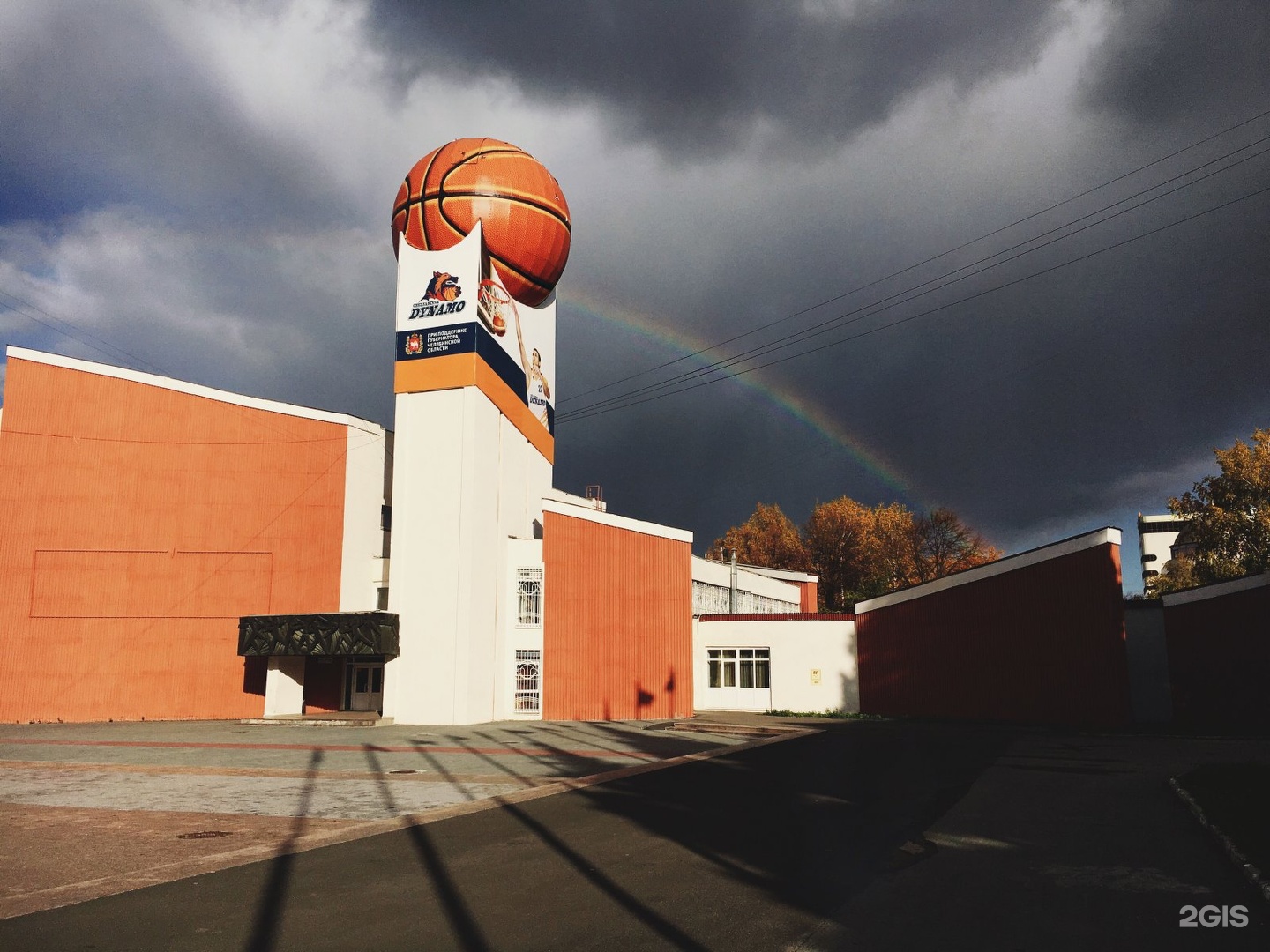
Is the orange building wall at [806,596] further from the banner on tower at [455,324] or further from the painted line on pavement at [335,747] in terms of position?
the painted line on pavement at [335,747]

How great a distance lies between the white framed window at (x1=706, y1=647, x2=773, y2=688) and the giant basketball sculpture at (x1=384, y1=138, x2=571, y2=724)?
9922 mm

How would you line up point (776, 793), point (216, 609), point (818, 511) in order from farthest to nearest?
1. point (818, 511)
2. point (216, 609)
3. point (776, 793)

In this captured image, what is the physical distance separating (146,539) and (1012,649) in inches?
1245

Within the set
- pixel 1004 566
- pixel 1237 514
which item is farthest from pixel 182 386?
pixel 1237 514

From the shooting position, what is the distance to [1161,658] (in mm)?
29891

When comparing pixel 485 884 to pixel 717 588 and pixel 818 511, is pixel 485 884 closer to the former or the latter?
pixel 717 588

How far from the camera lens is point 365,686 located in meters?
34.2

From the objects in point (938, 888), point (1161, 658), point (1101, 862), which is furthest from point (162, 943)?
point (1161, 658)

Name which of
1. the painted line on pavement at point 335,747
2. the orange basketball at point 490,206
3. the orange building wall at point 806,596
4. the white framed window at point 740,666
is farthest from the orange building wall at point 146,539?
the orange building wall at point 806,596

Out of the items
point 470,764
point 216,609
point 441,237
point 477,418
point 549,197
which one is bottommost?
point 470,764

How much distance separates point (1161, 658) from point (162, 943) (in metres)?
32.2

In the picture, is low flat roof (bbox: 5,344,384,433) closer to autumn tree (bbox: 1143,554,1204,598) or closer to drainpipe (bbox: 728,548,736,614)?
drainpipe (bbox: 728,548,736,614)

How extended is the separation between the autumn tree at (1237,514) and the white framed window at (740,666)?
2372 centimetres

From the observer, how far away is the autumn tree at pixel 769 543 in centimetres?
7419
